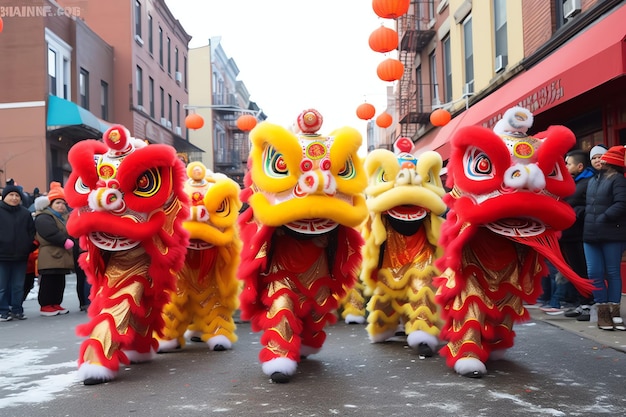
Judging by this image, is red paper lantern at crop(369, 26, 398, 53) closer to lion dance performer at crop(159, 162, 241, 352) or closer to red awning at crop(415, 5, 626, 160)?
red awning at crop(415, 5, 626, 160)

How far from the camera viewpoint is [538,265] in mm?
5520

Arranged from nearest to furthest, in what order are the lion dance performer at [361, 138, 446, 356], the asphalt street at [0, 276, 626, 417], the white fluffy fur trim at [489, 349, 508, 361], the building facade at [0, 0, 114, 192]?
the asphalt street at [0, 276, 626, 417] → the white fluffy fur trim at [489, 349, 508, 361] → the lion dance performer at [361, 138, 446, 356] → the building facade at [0, 0, 114, 192]

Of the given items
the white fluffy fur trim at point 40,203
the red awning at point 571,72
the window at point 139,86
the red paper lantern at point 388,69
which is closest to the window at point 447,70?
the red awning at point 571,72

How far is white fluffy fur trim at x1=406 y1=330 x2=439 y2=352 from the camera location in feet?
20.3

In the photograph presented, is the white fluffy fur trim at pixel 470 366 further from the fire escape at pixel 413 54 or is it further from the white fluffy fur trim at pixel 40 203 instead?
the fire escape at pixel 413 54

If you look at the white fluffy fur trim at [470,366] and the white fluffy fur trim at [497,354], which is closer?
the white fluffy fur trim at [470,366]

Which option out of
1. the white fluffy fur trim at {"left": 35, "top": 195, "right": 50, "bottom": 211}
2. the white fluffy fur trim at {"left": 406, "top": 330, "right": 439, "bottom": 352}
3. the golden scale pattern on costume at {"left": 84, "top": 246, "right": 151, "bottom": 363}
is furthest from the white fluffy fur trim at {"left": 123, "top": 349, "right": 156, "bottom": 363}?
the white fluffy fur trim at {"left": 35, "top": 195, "right": 50, "bottom": 211}

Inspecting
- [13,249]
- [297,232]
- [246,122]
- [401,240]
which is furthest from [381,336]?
[246,122]

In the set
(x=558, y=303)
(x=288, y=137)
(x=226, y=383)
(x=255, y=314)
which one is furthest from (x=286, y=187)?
(x=558, y=303)

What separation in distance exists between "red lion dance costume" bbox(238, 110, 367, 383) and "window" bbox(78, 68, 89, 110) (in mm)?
19439

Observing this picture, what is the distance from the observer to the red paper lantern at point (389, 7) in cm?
1081

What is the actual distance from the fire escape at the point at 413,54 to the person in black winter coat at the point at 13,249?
14000mm

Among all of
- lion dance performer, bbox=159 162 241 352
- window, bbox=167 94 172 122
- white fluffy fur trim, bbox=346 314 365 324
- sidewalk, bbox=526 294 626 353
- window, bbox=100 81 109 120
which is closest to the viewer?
sidewalk, bbox=526 294 626 353

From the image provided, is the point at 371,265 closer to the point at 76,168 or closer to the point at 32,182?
the point at 76,168
